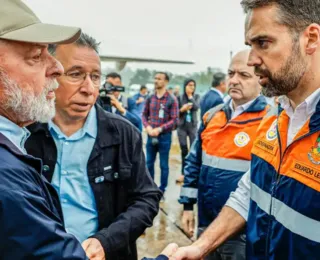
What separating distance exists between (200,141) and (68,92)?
1.43 m

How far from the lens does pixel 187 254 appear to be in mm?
1695

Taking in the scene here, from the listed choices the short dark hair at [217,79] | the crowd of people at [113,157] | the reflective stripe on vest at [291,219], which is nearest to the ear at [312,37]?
the crowd of people at [113,157]

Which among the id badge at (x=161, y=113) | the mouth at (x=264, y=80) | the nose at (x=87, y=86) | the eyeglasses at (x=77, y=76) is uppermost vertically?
the mouth at (x=264, y=80)

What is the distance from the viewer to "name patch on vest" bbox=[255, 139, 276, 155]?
1607 millimetres

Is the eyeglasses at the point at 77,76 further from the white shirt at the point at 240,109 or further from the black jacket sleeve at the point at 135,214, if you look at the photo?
the white shirt at the point at 240,109

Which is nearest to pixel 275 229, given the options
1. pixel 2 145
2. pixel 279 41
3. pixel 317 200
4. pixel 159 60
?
pixel 317 200

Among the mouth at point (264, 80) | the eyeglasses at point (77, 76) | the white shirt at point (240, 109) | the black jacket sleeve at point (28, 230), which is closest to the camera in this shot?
the black jacket sleeve at point (28, 230)

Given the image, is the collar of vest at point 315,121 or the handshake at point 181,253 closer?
the collar of vest at point 315,121

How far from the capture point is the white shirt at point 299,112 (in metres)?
1.45

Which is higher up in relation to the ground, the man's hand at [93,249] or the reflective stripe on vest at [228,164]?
the reflective stripe on vest at [228,164]

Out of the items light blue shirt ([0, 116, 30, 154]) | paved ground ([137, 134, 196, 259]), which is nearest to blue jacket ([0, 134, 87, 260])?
light blue shirt ([0, 116, 30, 154])

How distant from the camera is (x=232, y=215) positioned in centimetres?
187

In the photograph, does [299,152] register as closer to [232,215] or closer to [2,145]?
[232,215]

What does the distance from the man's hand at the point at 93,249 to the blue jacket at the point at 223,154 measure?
1221 millimetres
